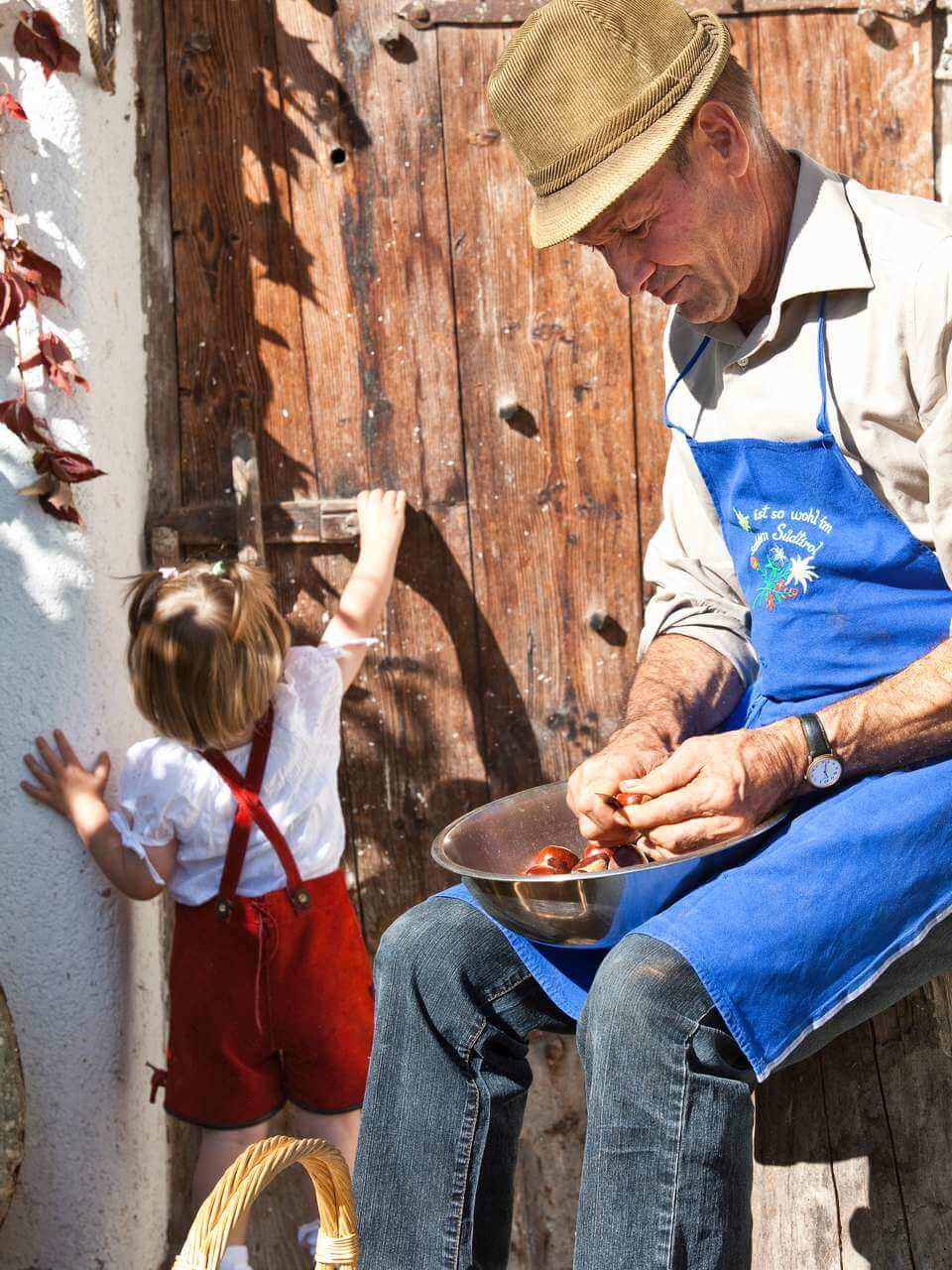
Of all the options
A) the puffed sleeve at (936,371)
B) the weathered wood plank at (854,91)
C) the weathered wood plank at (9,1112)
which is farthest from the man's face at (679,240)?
the weathered wood plank at (9,1112)

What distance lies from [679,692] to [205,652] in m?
0.78

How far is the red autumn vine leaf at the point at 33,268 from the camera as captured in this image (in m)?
2.29

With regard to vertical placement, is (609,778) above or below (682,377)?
below

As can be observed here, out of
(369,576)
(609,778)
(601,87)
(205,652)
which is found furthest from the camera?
(369,576)

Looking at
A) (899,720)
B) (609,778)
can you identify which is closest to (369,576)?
(609,778)

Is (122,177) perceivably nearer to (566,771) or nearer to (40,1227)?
(566,771)

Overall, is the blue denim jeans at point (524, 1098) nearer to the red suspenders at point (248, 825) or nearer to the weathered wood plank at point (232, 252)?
the red suspenders at point (248, 825)

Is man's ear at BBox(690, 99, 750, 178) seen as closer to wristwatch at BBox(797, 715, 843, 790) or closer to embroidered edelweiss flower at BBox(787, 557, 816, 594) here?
embroidered edelweiss flower at BBox(787, 557, 816, 594)

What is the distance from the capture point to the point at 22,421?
2.32m

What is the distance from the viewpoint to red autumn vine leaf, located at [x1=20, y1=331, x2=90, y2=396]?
2332 millimetres

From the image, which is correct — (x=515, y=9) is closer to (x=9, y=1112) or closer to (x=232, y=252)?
(x=232, y=252)

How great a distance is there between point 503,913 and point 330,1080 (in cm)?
89

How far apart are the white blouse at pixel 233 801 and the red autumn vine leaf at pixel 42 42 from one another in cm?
108

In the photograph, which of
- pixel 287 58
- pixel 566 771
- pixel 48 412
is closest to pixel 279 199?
pixel 287 58
